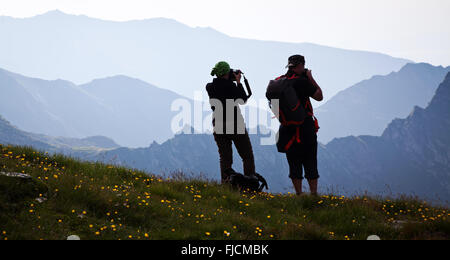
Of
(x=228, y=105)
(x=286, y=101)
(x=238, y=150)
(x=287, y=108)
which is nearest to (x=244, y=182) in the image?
(x=238, y=150)

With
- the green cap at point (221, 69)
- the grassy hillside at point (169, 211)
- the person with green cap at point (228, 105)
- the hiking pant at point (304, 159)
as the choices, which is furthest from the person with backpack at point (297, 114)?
the green cap at point (221, 69)

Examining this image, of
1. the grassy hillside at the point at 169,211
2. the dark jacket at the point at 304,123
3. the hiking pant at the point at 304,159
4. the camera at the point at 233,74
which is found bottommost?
the grassy hillside at the point at 169,211

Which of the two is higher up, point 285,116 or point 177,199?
point 285,116

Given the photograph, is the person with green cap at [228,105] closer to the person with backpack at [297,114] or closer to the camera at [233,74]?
the camera at [233,74]

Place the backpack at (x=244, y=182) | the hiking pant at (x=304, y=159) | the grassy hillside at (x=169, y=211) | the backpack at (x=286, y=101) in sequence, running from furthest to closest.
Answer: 1. the backpack at (x=244, y=182)
2. the hiking pant at (x=304, y=159)
3. the backpack at (x=286, y=101)
4. the grassy hillside at (x=169, y=211)

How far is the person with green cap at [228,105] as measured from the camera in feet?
29.6

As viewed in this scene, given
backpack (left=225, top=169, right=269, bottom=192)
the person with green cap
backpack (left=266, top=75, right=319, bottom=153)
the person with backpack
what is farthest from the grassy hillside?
backpack (left=266, top=75, right=319, bottom=153)

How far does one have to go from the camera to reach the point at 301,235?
602cm

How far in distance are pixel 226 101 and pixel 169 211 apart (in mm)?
3458

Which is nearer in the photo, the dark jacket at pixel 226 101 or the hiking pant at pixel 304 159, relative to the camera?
the hiking pant at pixel 304 159

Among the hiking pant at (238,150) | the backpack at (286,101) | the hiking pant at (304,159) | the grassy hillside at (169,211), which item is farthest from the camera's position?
the hiking pant at (238,150)
